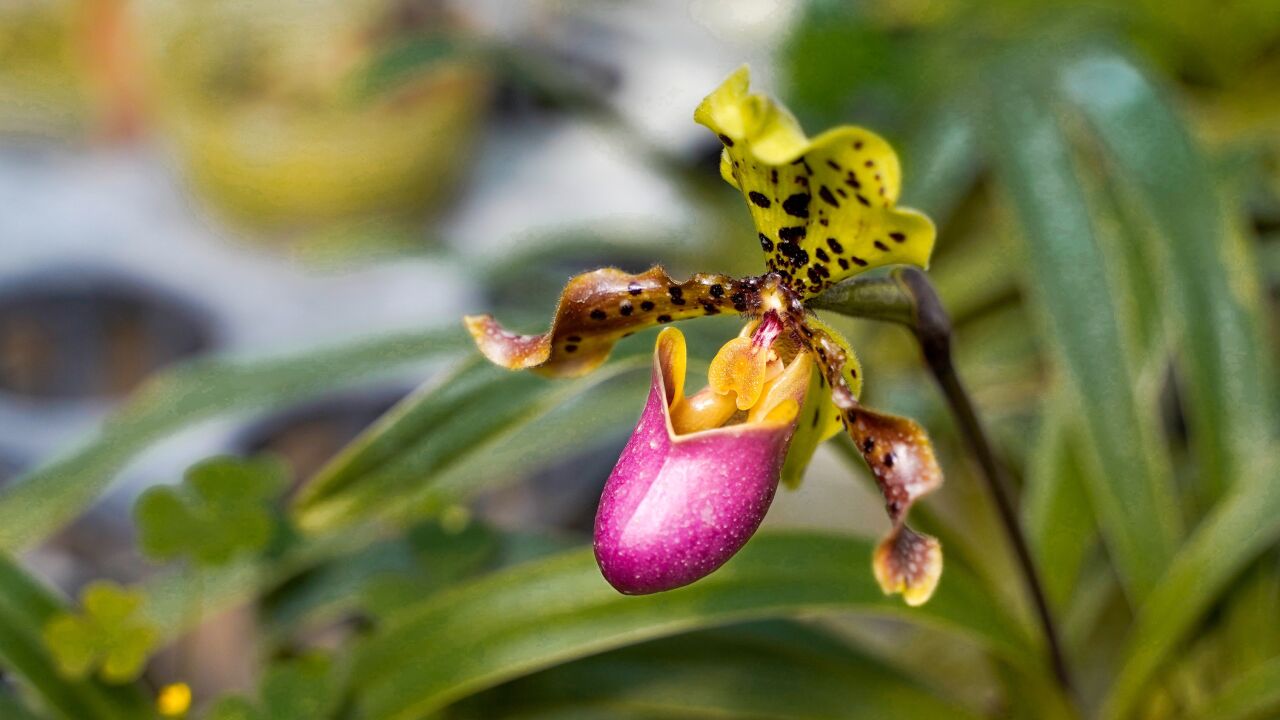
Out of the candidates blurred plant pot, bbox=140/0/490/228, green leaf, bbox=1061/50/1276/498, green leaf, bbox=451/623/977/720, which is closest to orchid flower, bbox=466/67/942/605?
green leaf, bbox=451/623/977/720

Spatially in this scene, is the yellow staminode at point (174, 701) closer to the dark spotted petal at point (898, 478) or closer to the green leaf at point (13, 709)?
the green leaf at point (13, 709)

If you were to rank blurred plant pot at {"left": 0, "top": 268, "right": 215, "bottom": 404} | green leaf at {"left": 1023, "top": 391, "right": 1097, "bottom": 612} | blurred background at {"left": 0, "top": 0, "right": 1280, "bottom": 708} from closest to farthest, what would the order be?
green leaf at {"left": 1023, "top": 391, "right": 1097, "bottom": 612} < blurred background at {"left": 0, "top": 0, "right": 1280, "bottom": 708} < blurred plant pot at {"left": 0, "top": 268, "right": 215, "bottom": 404}

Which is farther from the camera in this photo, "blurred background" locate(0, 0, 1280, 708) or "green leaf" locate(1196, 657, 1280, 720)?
"blurred background" locate(0, 0, 1280, 708)

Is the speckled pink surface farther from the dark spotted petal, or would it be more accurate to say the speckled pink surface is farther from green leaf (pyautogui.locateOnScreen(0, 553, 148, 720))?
green leaf (pyautogui.locateOnScreen(0, 553, 148, 720))

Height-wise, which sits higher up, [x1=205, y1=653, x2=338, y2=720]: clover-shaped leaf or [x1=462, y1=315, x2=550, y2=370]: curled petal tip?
[x1=462, y1=315, x2=550, y2=370]: curled petal tip

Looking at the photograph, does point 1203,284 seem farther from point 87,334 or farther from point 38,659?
point 87,334

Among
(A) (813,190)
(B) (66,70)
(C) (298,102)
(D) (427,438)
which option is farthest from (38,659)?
(B) (66,70)
